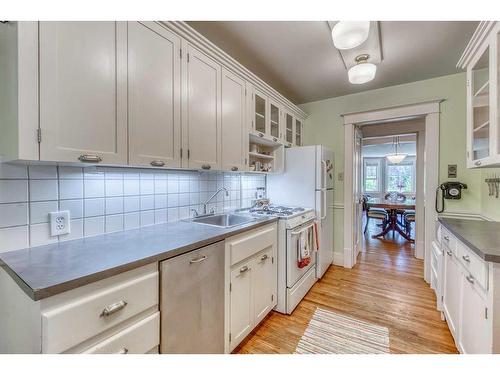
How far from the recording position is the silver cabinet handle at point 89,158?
1035 mm

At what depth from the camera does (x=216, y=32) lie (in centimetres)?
179

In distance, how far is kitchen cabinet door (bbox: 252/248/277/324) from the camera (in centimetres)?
180

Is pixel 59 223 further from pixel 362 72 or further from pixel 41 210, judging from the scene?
pixel 362 72

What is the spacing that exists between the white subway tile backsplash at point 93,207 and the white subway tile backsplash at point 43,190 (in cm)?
15

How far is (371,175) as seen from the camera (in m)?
8.30

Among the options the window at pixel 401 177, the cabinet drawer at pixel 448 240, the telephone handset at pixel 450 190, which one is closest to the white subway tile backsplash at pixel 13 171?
the cabinet drawer at pixel 448 240

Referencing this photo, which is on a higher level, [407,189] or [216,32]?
[216,32]

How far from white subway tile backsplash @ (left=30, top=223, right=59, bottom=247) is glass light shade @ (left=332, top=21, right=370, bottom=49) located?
2.02 meters

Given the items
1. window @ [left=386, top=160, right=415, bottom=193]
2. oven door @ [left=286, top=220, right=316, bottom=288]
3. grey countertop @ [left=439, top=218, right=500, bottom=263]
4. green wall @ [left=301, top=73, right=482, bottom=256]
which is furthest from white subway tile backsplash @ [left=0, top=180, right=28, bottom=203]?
window @ [left=386, top=160, right=415, bottom=193]

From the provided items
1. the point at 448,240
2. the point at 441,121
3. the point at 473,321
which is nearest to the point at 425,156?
the point at 441,121
